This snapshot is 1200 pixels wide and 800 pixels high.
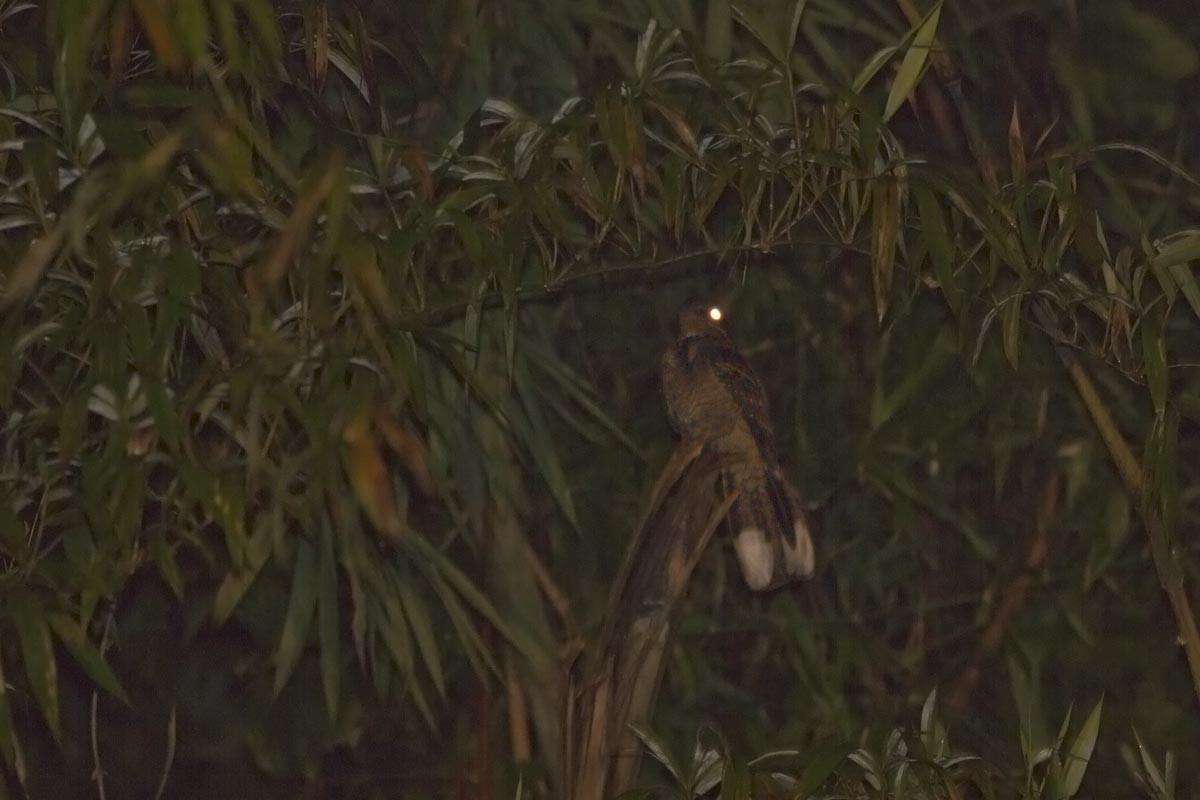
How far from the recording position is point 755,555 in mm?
1628

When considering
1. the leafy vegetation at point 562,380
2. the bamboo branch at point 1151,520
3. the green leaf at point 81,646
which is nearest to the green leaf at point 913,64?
the leafy vegetation at point 562,380

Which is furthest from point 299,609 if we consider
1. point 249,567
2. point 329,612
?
point 249,567

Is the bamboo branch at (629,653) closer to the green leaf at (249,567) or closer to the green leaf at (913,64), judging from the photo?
the green leaf at (249,567)

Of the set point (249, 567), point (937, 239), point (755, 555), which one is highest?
point (937, 239)

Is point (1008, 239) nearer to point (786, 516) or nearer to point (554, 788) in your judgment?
point (786, 516)

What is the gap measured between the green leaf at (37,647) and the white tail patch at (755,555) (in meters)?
0.72

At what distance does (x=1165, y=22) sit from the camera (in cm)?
205

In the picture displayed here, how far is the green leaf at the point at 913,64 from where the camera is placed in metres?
1.36

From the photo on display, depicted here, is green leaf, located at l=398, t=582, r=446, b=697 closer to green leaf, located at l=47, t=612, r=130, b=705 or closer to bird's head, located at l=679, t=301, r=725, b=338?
green leaf, located at l=47, t=612, r=130, b=705

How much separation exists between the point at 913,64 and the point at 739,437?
489mm

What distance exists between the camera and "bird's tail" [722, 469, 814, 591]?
1596 millimetres

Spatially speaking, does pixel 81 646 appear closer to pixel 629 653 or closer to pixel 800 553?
pixel 629 653

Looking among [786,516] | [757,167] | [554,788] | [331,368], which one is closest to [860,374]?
[786,516]

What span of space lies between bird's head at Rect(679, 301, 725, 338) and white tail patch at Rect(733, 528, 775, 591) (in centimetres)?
30
